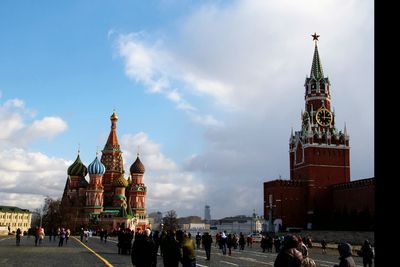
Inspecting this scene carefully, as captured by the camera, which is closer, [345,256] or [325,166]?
[345,256]

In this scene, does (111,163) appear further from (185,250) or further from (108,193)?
(185,250)

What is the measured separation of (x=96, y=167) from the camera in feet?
301

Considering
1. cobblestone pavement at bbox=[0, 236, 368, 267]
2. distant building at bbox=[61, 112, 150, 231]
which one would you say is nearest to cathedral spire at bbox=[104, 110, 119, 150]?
distant building at bbox=[61, 112, 150, 231]

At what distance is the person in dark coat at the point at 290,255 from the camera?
531cm

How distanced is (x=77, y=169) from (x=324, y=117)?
50.0 meters

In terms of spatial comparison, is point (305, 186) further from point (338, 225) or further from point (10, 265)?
point (10, 265)

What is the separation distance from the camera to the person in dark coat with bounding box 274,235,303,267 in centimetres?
531

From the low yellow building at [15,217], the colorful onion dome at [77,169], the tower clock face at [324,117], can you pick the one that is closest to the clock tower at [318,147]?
the tower clock face at [324,117]

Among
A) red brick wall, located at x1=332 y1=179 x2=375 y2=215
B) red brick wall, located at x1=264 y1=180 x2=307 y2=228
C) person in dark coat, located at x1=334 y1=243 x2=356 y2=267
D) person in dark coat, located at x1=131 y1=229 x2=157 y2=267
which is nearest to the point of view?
person in dark coat, located at x1=334 y1=243 x2=356 y2=267

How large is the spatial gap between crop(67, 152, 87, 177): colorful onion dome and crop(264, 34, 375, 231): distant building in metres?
38.7

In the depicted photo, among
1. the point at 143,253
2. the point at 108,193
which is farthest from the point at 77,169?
the point at 143,253

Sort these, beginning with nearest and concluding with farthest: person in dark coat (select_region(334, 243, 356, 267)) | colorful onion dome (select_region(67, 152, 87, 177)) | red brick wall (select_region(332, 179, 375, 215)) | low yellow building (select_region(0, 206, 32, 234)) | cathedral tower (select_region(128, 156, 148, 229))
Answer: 1. person in dark coat (select_region(334, 243, 356, 267))
2. red brick wall (select_region(332, 179, 375, 215))
3. cathedral tower (select_region(128, 156, 148, 229))
4. colorful onion dome (select_region(67, 152, 87, 177))
5. low yellow building (select_region(0, 206, 32, 234))

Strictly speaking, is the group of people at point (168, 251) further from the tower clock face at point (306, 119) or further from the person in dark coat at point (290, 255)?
the tower clock face at point (306, 119)

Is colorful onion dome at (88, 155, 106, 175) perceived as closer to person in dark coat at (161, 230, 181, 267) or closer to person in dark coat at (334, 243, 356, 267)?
person in dark coat at (161, 230, 181, 267)
